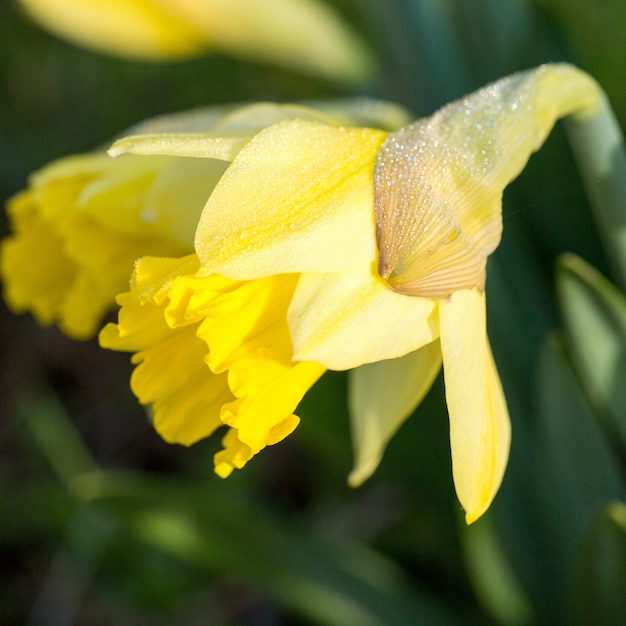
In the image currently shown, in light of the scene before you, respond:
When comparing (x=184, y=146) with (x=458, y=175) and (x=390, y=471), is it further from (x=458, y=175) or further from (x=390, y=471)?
(x=390, y=471)

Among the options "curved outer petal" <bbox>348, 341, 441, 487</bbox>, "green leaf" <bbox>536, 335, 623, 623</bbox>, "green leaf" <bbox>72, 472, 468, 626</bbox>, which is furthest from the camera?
"green leaf" <bbox>72, 472, 468, 626</bbox>

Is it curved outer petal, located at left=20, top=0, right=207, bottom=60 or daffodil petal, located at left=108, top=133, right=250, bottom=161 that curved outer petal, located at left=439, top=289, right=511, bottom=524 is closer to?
daffodil petal, located at left=108, top=133, right=250, bottom=161

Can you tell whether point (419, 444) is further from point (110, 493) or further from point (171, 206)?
point (171, 206)

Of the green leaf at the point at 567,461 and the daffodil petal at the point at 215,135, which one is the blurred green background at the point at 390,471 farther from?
the daffodil petal at the point at 215,135

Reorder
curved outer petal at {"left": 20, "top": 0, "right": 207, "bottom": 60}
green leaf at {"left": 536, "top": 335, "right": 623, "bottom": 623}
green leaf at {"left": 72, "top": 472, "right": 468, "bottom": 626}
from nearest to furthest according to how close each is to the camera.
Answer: green leaf at {"left": 536, "top": 335, "right": 623, "bottom": 623}
green leaf at {"left": 72, "top": 472, "right": 468, "bottom": 626}
curved outer petal at {"left": 20, "top": 0, "right": 207, "bottom": 60}

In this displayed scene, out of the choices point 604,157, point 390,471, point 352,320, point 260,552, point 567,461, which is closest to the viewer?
point 352,320

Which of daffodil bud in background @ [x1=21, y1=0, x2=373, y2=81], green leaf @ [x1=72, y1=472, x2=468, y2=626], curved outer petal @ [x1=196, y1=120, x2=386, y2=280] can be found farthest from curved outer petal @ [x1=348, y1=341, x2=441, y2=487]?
daffodil bud in background @ [x1=21, y1=0, x2=373, y2=81]

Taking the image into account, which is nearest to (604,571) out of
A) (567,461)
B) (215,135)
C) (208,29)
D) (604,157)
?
(567,461)
